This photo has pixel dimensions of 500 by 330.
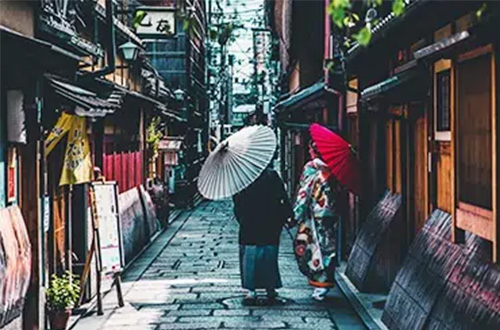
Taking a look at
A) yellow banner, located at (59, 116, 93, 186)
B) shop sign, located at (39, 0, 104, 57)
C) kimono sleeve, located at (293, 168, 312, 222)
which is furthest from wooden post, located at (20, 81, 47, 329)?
kimono sleeve, located at (293, 168, 312, 222)

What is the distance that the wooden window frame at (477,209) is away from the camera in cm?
896

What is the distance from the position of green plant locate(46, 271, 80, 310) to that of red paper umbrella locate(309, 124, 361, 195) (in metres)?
5.16

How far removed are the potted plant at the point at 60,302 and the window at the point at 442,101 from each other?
6.29 meters

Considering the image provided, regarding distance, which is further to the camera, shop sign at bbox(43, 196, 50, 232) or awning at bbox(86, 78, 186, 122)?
awning at bbox(86, 78, 186, 122)

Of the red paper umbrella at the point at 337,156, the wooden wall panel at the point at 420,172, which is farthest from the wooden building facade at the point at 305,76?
the wooden wall panel at the point at 420,172

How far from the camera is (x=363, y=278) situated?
17.6 metres

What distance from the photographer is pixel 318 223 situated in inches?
673

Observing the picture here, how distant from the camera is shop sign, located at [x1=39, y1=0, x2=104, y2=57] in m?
13.1

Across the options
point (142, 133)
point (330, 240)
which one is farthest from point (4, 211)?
point (142, 133)

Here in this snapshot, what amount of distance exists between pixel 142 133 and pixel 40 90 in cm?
1913

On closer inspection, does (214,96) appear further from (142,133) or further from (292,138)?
(142,133)

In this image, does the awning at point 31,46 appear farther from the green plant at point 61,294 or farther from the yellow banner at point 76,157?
the green plant at point 61,294

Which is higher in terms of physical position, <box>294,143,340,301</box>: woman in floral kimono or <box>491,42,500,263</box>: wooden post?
<box>491,42,500,263</box>: wooden post

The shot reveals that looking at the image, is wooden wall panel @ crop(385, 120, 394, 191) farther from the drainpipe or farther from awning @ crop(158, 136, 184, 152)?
awning @ crop(158, 136, 184, 152)
